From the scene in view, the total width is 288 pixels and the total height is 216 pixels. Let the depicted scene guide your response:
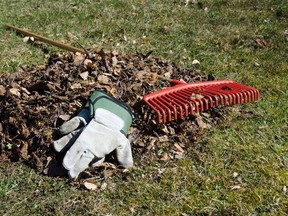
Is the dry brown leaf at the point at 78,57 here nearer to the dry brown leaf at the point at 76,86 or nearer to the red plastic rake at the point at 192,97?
the dry brown leaf at the point at 76,86

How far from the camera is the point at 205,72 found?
5.18m

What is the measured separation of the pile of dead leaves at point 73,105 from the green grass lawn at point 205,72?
135 millimetres

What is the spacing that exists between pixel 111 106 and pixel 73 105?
1.21 ft

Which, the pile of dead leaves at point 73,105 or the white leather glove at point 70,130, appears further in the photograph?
the pile of dead leaves at point 73,105

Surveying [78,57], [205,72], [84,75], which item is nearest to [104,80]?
[84,75]

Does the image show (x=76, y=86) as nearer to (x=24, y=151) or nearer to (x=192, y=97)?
(x=24, y=151)

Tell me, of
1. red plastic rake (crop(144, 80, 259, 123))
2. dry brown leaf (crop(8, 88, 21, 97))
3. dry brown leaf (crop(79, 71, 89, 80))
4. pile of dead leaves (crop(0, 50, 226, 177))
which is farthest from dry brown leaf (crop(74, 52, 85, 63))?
red plastic rake (crop(144, 80, 259, 123))

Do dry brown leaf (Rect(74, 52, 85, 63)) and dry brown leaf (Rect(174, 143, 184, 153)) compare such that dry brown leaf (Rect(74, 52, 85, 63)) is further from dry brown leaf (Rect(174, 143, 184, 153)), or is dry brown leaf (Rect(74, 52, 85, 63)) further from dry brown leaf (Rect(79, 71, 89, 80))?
dry brown leaf (Rect(174, 143, 184, 153))

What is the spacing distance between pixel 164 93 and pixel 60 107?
837mm

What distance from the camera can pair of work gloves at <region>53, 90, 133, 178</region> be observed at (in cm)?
331

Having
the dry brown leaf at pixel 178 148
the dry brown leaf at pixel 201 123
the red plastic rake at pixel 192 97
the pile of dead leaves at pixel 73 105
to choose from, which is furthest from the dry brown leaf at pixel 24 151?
the dry brown leaf at pixel 201 123

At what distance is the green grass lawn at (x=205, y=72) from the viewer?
318cm

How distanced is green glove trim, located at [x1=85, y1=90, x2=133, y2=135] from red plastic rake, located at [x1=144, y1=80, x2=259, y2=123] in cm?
21

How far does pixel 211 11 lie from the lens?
23.9 feet
